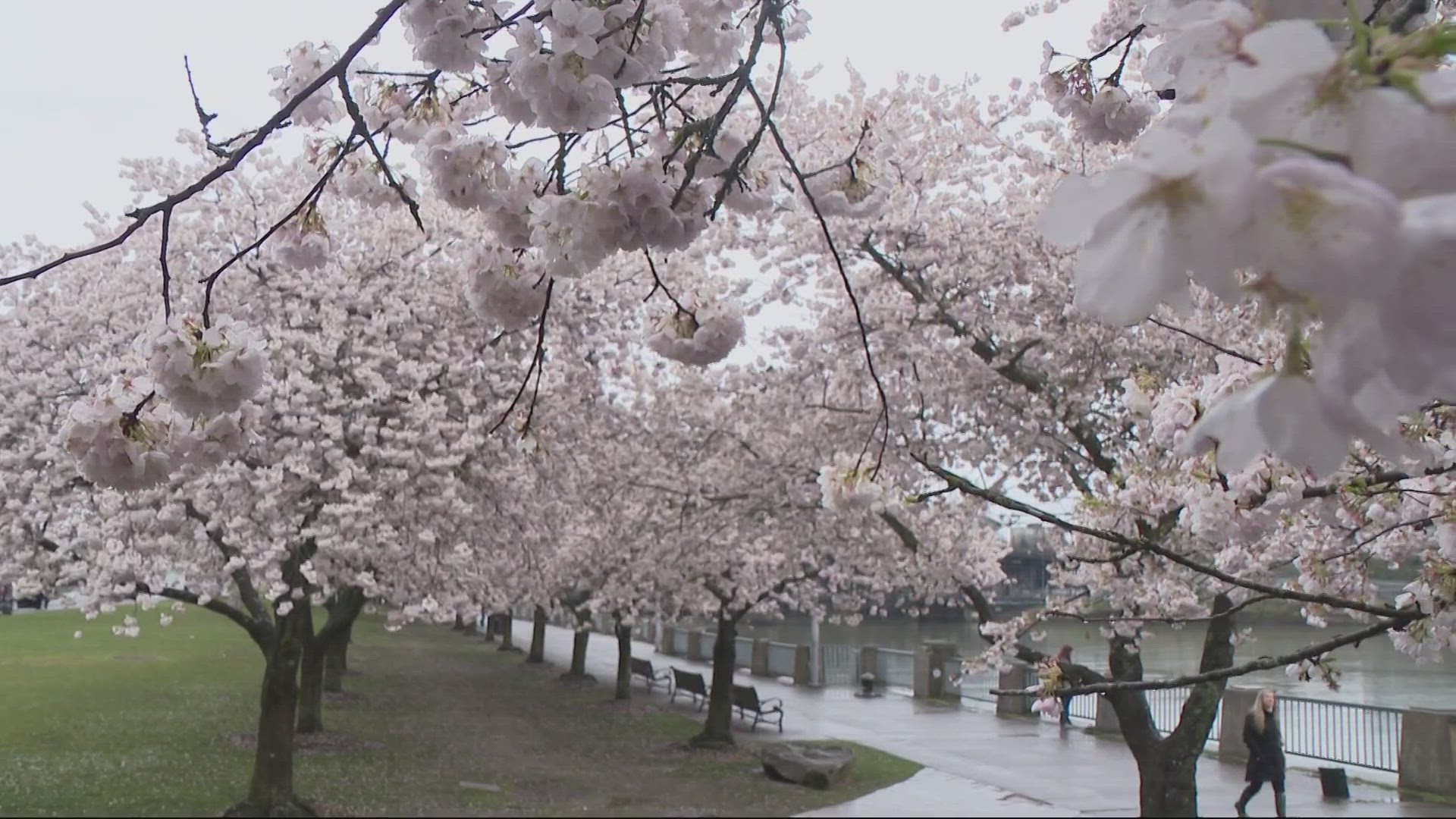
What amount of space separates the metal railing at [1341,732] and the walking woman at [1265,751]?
3.06m

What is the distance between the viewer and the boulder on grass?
41.3 ft

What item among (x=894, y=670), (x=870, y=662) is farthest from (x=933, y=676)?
(x=894, y=670)

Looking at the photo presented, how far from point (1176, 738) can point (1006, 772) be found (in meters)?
5.70

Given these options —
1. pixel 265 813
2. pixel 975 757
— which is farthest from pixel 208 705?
pixel 975 757

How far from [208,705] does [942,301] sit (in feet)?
41.4

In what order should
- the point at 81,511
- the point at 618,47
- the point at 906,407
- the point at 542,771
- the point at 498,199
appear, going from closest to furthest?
the point at 618,47, the point at 498,199, the point at 81,511, the point at 906,407, the point at 542,771

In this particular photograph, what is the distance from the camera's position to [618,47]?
7.47 feet

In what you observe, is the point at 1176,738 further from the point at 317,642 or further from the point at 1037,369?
the point at 317,642

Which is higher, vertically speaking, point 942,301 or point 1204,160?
point 942,301

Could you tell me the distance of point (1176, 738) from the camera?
795 centimetres

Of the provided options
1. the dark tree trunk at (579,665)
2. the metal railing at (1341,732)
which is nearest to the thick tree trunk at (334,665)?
the dark tree trunk at (579,665)

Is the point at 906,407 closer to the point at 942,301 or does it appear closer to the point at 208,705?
the point at 942,301

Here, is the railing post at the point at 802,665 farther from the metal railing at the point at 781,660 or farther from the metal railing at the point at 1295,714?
the metal railing at the point at 781,660

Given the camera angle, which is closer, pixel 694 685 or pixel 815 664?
pixel 694 685
